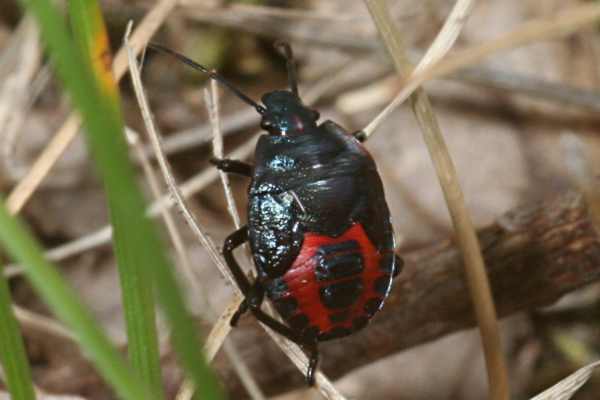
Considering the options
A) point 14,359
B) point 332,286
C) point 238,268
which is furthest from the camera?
point 238,268

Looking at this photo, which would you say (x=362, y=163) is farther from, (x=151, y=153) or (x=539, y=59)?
(x=539, y=59)

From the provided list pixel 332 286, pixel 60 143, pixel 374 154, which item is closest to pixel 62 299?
pixel 332 286

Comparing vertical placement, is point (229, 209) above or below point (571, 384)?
above

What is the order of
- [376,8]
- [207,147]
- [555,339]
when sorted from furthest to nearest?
1. [207,147]
2. [555,339]
3. [376,8]

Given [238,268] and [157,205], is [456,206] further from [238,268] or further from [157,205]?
[157,205]

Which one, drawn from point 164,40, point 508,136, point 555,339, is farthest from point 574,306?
point 164,40

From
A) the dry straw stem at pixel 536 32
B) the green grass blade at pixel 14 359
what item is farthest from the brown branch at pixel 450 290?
the dry straw stem at pixel 536 32

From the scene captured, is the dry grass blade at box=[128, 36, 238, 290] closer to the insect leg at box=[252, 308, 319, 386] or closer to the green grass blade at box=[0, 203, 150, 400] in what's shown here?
the insect leg at box=[252, 308, 319, 386]
